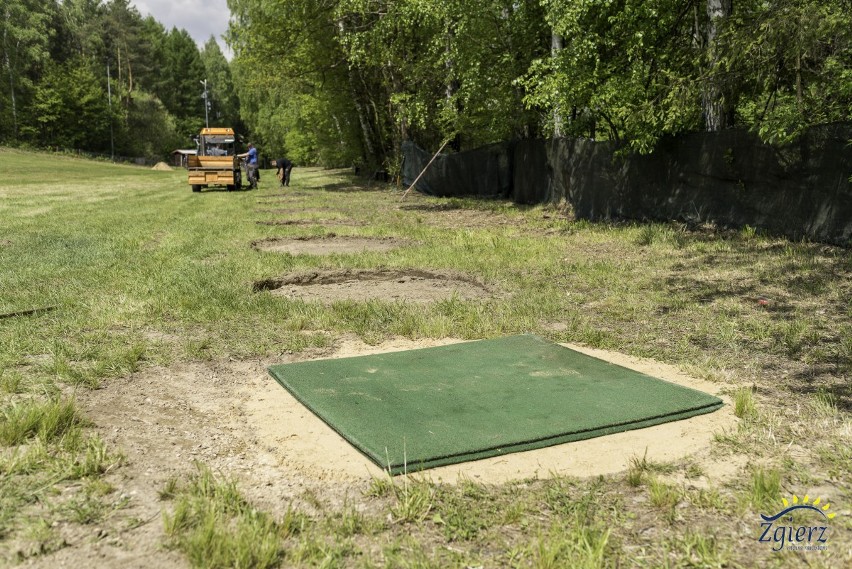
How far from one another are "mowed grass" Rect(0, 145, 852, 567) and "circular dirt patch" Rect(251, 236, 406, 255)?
39 cm

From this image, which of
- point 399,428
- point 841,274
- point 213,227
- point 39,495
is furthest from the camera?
point 213,227

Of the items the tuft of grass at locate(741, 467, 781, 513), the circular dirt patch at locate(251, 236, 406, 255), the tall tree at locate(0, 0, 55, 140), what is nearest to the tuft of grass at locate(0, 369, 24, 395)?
the tuft of grass at locate(741, 467, 781, 513)

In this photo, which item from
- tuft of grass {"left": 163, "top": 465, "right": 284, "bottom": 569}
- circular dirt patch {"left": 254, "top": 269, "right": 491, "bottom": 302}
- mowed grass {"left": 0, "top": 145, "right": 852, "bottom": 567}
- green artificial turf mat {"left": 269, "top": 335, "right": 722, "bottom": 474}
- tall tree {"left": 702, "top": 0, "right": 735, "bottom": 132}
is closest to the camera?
tuft of grass {"left": 163, "top": 465, "right": 284, "bottom": 569}

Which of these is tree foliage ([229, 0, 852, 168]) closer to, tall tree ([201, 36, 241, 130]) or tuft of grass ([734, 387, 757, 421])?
tuft of grass ([734, 387, 757, 421])

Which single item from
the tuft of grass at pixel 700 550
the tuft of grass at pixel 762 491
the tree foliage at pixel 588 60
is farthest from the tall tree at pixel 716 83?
the tuft of grass at pixel 700 550

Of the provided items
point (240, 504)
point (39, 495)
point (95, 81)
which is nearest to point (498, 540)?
point (240, 504)

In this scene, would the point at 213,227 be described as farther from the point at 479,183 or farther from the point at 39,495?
the point at 39,495

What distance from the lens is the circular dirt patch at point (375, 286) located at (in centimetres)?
743

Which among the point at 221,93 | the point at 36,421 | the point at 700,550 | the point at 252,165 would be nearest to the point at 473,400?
the point at 700,550

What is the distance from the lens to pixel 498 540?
2604 millimetres

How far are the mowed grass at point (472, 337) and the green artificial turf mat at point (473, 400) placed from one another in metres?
0.37

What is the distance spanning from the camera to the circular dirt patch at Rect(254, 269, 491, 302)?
7434 millimetres

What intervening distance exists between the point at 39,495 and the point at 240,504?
0.80m

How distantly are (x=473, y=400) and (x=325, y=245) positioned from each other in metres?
7.56
